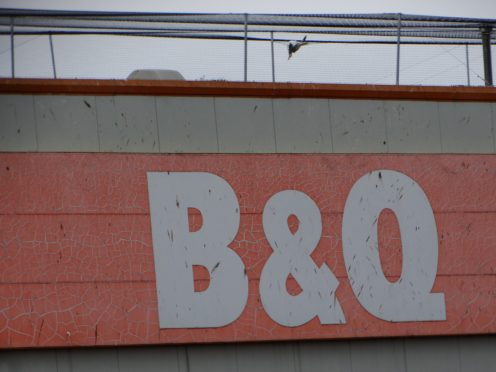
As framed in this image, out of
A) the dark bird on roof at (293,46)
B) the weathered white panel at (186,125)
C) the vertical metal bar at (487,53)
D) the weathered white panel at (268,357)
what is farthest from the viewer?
the vertical metal bar at (487,53)

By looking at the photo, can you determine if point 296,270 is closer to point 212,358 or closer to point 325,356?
point 325,356

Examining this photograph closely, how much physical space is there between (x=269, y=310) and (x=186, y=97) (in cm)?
205

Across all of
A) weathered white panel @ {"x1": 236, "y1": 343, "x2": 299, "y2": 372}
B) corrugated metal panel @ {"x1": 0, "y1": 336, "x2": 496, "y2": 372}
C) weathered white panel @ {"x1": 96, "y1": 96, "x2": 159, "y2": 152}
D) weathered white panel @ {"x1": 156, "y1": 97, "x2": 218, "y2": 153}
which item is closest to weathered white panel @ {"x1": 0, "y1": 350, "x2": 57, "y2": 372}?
corrugated metal panel @ {"x1": 0, "y1": 336, "x2": 496, "y2": 372}

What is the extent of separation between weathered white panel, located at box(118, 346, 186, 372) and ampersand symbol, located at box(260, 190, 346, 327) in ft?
3.02

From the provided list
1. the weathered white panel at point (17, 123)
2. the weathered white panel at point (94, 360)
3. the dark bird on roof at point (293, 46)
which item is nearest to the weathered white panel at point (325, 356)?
the weathered white panel at point (94, 360)

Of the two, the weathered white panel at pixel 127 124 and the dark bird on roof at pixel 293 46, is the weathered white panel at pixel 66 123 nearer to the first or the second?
the weathered white panel at pixel 127 124

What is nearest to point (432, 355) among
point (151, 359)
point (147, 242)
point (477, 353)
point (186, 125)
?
point (477, 353)

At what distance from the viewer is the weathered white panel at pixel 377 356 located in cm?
1075

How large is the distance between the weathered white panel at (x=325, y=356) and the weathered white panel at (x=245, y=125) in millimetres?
1825

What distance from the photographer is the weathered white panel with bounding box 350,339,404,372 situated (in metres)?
10.8

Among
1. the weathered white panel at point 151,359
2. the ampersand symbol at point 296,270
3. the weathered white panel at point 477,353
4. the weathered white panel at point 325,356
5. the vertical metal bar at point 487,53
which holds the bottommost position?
the weathered white panel at point 477,353

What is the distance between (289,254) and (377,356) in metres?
1.27

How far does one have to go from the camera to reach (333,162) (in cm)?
1096

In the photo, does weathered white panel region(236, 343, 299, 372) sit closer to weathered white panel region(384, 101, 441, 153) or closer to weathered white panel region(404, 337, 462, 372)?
weathered white panel region(404, 337, 462, 372)
